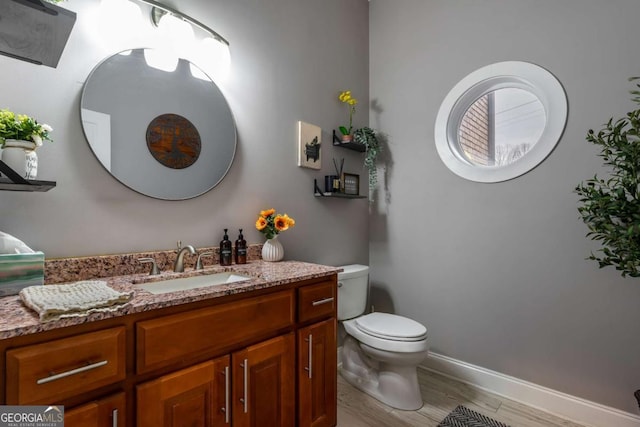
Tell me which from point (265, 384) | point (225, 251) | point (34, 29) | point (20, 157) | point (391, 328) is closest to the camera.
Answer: point (34, 29)

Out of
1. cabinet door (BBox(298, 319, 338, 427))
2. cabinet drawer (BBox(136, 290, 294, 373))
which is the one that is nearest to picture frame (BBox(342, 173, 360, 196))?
A: cabinet door (BBox(298, 319, 338, 427))

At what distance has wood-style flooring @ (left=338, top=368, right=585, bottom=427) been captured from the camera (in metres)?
1.79

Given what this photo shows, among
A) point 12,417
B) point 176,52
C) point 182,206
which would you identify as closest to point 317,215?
point 182,206

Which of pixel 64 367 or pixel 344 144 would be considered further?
pixel 344 144

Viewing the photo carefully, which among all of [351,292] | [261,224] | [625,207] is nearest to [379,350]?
[351,292]

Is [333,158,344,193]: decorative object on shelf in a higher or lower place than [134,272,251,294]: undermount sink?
higher

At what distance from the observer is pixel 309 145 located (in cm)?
223

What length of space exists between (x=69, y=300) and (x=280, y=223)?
111cm

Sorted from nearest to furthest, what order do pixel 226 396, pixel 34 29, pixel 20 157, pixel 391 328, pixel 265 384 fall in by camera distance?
pixel 34 29
pixel 20 157
pixel 226 396
pixel 265 384
pixel 391 328

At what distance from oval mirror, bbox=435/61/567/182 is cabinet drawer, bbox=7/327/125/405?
2256 mm

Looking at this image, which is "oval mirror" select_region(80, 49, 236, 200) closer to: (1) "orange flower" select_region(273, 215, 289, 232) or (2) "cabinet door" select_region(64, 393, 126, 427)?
(1) "orange flower" select_region(273, 215, 289, 232)

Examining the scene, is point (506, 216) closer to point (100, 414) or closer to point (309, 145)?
point (309, 145)

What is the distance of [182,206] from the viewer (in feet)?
5.30

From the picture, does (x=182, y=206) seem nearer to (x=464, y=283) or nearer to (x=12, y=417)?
(x=12, y=417)
